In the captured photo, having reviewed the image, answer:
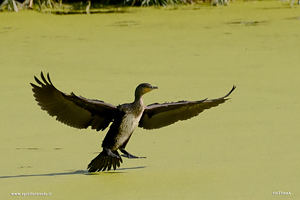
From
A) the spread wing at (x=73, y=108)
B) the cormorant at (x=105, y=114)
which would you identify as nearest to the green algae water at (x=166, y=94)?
the cormorant at (x=105, y=114)

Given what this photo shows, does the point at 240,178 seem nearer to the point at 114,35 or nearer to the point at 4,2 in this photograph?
the point at 114,35

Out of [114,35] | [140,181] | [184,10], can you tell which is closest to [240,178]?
[140,181]

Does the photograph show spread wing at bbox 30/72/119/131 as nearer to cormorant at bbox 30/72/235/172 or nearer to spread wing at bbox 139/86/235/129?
cormorant at bbox 30/72/235/172

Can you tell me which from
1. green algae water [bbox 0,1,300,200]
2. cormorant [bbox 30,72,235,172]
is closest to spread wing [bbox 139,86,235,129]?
cormorant [bbox 30,72,235,172]

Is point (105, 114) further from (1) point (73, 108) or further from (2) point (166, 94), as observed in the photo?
(2) point (166, 94)

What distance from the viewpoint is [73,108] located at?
331 centimetres

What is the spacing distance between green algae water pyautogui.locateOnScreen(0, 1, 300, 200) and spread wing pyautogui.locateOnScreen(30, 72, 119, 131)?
0.74 ft

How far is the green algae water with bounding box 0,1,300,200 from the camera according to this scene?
3188mm

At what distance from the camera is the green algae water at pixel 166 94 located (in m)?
3.19

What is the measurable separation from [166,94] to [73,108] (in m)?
1.69

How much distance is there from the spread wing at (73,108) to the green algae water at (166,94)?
23 cm

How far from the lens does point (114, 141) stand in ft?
11.0

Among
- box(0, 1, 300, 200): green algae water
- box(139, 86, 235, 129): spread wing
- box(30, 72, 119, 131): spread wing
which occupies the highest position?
box(30, 72, 119, 131): spread wing

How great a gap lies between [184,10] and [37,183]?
5.75m
